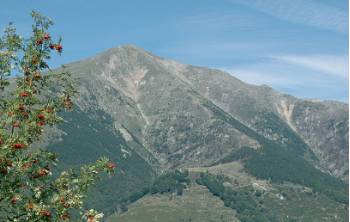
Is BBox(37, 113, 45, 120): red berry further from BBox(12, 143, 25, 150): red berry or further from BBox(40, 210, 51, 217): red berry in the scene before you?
BBox(40, 210, 51, 217): red berry

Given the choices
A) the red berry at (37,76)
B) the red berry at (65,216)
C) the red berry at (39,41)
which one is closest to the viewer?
the red berry at (65,216)

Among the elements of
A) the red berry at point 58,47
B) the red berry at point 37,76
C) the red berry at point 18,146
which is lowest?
the red berry at point 18,146

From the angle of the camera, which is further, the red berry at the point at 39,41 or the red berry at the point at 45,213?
the red berry at the point at 39,41

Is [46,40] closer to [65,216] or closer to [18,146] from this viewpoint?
[18,146]

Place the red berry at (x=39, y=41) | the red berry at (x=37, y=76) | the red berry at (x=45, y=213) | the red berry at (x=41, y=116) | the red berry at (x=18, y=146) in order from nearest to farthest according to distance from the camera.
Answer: the red berry at (x=45, y=213) → the red berry at (x=18, y=146) → the red berry at (x=41, y=116) → the red berry at (x=37, y=76) → the red berry at (x=39, y=41)

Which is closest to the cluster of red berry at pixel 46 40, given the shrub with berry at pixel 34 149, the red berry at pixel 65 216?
the shrub with berry at pixel 34 149

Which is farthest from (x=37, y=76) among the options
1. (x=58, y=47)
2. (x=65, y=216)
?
(x=65, y=216)

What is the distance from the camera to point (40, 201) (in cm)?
3416

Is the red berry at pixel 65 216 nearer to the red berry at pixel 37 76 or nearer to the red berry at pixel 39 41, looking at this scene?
the red berry at pixel 37 76

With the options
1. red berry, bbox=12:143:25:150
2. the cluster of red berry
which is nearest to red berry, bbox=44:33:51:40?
the cluster of red berry

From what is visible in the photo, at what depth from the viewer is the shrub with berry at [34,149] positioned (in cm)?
3272

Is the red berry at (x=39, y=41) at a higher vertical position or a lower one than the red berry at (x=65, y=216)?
higher

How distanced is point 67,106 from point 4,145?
20.9 feet

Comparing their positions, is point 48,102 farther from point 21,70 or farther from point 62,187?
point 62,187
